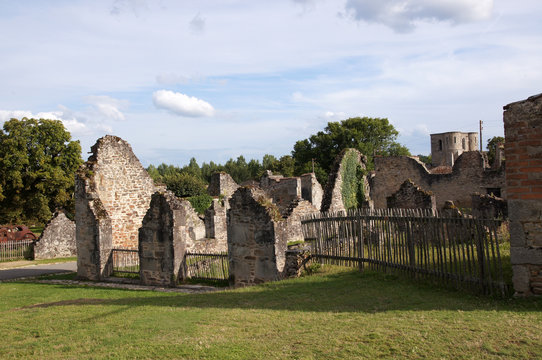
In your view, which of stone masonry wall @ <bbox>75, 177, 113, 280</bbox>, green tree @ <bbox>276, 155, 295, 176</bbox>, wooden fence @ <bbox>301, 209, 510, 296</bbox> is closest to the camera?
wooden fence @ <bbox>301, 209, 510, 296</bbox>

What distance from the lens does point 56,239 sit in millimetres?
26000

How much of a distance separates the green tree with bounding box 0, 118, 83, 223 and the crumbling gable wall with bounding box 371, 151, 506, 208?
23371 millimetres

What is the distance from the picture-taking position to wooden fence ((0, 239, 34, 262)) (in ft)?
83.1

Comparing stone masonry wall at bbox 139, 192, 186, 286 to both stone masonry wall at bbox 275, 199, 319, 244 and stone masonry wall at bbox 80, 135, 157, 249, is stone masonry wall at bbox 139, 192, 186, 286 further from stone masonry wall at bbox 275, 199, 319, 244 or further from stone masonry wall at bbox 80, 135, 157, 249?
stone masonry wall at bbox 275, 199, 319, 244

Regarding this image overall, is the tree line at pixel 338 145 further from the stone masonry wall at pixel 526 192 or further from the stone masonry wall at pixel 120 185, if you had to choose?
the stone masonry wall at pixel 526 192

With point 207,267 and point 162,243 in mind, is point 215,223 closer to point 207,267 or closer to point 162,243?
point 207,267

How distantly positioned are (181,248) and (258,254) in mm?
3424

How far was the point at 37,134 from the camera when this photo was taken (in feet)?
114

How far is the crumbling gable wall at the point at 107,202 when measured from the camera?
57.5 feet

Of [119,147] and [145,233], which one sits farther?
[119,147]

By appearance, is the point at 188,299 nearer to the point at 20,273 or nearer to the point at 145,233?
the point at 145,233

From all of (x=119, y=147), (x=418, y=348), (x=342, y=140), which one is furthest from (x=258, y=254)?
(x=342, y=140)

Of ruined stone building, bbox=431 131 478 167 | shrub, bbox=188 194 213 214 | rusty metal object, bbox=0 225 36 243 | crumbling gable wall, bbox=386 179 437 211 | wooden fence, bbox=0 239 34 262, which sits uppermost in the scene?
ruined stone building, bbox=431 131 478 167

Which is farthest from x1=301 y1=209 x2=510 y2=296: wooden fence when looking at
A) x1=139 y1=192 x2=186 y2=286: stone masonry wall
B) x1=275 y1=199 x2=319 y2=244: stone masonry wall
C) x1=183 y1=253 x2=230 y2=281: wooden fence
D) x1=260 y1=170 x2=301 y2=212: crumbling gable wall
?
x1=260 y1=170 x2=301 y2=212: crumbling gable wall
